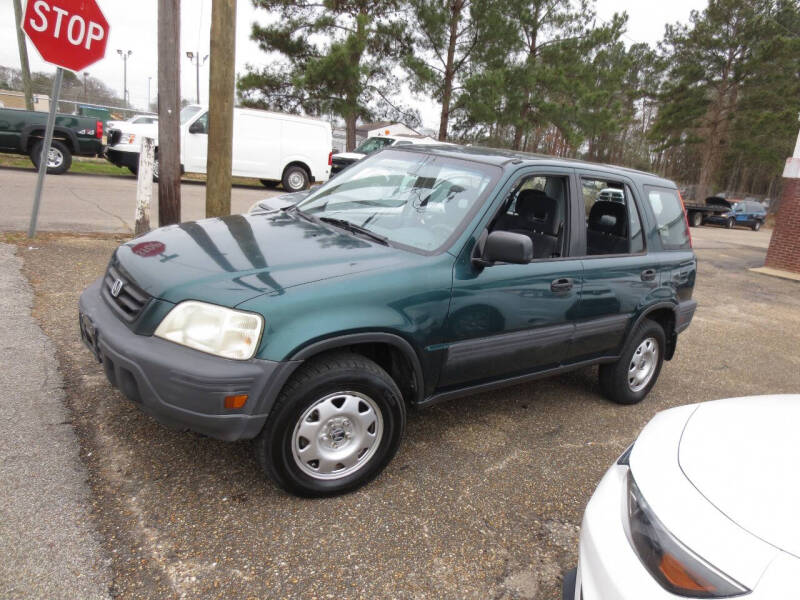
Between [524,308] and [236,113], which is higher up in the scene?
[236,113]

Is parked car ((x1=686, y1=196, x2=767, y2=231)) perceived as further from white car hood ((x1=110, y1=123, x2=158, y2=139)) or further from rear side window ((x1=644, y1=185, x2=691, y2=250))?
rear side window ((x1=644, y1=185, x2=691, y2=250))

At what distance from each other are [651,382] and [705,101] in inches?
1302

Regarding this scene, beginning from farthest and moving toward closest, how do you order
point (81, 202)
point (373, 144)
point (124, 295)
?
1. point (373, 144)
2. point (81, 202)
3. point (124, 295)

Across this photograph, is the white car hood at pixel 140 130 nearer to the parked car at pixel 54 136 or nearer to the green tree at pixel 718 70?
the parked car at pixel 54 136

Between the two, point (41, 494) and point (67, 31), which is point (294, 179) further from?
point (41, 494)

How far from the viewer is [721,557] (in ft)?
4.60

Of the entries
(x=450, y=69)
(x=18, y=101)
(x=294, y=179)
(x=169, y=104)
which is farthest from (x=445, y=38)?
(x=18, y=101)

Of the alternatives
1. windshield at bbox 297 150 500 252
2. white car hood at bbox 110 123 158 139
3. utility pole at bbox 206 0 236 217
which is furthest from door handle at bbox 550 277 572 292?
white car hood at bbox 110 123 158 139

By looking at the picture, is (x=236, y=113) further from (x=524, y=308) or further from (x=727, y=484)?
(x=727, y=484)

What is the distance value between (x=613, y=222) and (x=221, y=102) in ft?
13.9

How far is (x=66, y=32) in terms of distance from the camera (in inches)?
230

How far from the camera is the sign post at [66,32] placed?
18.6ft

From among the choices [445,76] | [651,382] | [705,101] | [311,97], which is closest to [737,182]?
[705,101]

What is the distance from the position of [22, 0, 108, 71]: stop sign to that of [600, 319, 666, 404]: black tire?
606 cm
